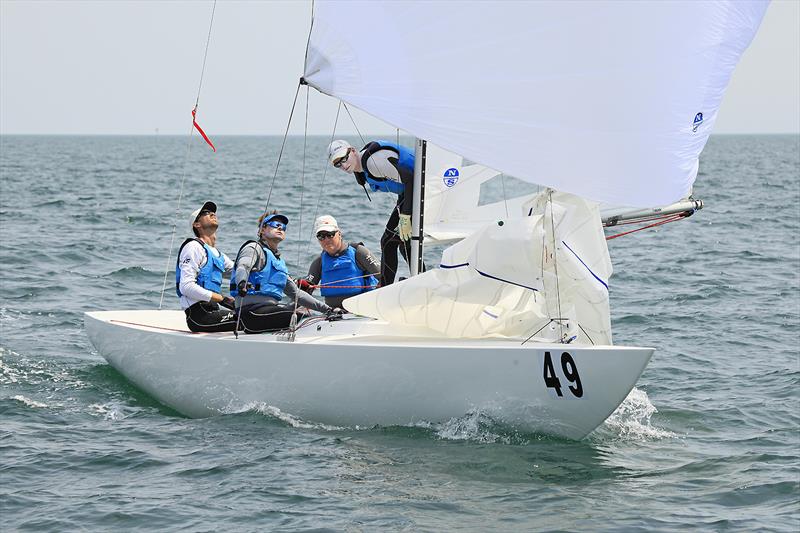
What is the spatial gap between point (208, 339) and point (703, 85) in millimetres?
3225

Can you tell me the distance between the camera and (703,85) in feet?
19.7

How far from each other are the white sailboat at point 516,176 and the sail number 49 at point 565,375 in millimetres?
11

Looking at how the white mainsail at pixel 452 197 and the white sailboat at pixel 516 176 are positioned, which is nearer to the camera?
the white sailboat at pixel 516 176

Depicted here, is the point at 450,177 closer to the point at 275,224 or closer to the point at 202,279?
the point at 275,224

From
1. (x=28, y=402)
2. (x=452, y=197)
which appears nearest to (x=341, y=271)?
(x=452, y=197)

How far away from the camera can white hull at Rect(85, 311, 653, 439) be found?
5.94 m

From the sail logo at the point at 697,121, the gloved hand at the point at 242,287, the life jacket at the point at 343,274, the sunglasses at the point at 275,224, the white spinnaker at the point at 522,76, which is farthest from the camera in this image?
the life jacket at the point at 343,274

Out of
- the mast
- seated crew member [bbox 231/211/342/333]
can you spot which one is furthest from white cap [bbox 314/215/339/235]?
the mast

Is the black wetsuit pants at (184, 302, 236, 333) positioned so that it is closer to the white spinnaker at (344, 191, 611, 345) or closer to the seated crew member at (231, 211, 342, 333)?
the seated crew member at (231, 211, 342, 333)

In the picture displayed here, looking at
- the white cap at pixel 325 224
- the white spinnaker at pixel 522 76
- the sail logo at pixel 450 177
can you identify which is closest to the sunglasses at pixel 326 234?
the white cap at pixel 325 224

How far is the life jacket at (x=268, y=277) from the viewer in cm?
697

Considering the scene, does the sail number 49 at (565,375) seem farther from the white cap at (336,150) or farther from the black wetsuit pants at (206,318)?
the black wetsuit pants at (206,318)

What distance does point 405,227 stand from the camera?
7094 mm

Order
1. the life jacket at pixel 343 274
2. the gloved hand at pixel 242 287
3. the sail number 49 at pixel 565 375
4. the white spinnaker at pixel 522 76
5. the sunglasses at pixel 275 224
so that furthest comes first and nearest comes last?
the life jacket at pixel 343 274 < the sunglasses at pixel 275 224 < the gloved hand at pixel 242 287 < the sail number 49 at pixel 565 375 < the white spinnaker at pixel 522 76
